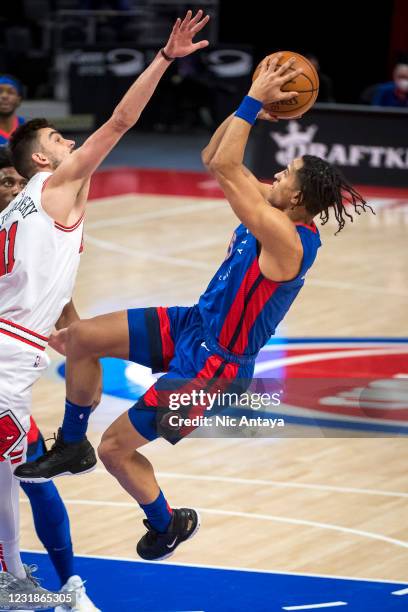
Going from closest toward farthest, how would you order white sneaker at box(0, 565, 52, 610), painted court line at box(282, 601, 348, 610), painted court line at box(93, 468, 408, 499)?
white sneaker at box(0, 565, 52, 610) → painted court line at box(282, 601, 348, 610) → painted court line at box(93, 468, 408, 499)

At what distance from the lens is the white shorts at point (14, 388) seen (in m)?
5.43

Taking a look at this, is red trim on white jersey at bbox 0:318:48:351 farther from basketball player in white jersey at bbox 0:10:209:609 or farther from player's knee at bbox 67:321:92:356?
player's knee at bbox 67:321:92:356

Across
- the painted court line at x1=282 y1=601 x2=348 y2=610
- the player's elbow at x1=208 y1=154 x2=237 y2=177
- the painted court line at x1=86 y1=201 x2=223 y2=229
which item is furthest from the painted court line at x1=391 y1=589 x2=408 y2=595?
the painted court line at x1=86 y1=201 x2=223 y2=229

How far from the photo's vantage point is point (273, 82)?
5414 millimetres

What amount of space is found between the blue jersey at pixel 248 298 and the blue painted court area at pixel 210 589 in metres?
1.44

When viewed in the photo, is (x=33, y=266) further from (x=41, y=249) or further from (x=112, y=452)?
(x=112, y=452)

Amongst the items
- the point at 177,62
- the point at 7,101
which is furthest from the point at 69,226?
the point at 177,62

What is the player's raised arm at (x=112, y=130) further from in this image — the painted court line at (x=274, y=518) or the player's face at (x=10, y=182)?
the painted court line at (x=274, y=518)

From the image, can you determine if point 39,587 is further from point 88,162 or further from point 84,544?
point 88,162

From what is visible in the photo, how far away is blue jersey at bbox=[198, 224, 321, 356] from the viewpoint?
5574 millimetres

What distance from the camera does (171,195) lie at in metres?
18.8

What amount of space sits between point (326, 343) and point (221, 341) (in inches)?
209

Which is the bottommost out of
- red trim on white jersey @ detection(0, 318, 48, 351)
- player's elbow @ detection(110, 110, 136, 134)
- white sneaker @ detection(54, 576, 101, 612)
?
white sneaker @ detection(54, 576, 101, 612)

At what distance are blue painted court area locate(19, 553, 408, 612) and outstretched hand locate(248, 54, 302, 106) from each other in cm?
259
